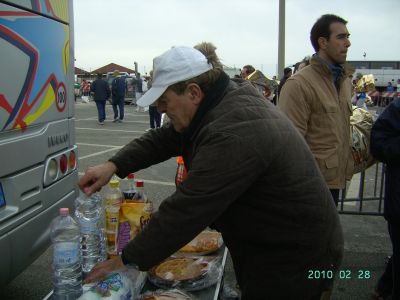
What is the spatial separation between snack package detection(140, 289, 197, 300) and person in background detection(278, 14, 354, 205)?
1.76 m

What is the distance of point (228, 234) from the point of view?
190cm

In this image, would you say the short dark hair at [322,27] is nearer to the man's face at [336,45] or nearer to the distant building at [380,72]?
the man's face at [336,45]

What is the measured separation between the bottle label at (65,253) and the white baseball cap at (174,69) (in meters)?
0.74

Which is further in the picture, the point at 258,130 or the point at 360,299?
the point at 360,299

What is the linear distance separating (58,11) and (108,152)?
703 cm

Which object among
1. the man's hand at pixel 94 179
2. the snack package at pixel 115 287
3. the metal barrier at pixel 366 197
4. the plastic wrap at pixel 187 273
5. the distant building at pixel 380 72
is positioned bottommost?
the metal barrier at pixel 366 197

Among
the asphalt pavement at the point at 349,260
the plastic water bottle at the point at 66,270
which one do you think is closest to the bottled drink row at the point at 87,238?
the plastic water bottle at the point at 66,270

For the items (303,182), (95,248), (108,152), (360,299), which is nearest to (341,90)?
(360,299)

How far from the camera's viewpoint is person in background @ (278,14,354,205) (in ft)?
10.8

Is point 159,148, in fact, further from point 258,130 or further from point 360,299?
point 360,299

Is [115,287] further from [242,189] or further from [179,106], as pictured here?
[179,106]

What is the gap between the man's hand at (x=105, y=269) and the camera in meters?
1.82

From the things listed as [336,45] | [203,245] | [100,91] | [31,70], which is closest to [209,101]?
[203,245]

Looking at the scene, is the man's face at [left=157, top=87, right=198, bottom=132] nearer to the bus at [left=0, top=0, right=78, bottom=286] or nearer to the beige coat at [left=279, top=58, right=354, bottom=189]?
the bus at [left=0, top=0, right=78, bottom=286]
